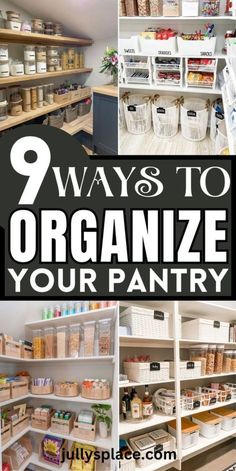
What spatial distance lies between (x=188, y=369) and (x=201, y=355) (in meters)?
0.12

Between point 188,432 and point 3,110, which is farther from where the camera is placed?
point 188,432

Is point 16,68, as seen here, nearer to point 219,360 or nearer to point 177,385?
point 177,385

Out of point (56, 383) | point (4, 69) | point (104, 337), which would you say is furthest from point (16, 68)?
point (56, 383)

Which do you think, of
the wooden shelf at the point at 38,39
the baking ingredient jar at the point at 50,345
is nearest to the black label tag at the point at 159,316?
the baking ingredient jar at the point at 50,345

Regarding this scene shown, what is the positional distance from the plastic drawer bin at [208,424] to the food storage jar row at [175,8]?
218cm

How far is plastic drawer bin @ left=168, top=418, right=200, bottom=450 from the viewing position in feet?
5.98

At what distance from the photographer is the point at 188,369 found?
6.16ft

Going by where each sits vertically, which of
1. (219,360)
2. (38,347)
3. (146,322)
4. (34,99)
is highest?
(34,99)

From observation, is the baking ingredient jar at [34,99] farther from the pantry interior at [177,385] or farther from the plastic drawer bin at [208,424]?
the plastic drawer bin at [208,424]

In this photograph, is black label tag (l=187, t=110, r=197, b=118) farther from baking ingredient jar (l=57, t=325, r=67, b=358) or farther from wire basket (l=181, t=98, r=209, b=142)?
baking ingredient jar (l=57, t=325, r=67, b=358)

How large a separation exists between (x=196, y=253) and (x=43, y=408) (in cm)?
93

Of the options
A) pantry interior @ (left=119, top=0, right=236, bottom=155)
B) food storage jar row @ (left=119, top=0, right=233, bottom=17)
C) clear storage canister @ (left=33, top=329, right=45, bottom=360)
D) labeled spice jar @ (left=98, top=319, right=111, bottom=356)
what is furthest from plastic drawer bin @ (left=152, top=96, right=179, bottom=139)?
clear storage canister @ (left=33, top=329, right=45, bottom=360)

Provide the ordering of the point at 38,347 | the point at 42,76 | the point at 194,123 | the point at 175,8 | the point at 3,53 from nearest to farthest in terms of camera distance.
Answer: the point at 3,53
the point at 42,76
the point at 38,347
the point at 175,8
the point at 194,123

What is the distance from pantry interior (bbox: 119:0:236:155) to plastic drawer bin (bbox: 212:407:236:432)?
4.53 feet
